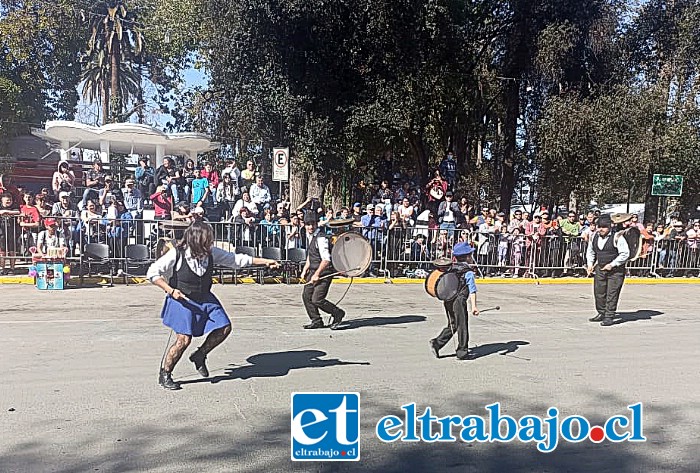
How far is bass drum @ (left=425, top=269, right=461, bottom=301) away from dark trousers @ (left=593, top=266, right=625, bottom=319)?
13.4 ft

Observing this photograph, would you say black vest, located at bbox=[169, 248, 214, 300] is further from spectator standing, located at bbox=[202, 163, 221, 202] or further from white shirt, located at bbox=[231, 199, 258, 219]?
spectator standing, located at bbox=[202, 163, 221, 202]

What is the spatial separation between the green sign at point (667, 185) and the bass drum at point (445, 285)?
559 inches

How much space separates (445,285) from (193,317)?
2.94 meters

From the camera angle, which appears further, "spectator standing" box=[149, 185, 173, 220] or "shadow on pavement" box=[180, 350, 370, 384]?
"spectator standing" box=[149, 185, 173, 220]

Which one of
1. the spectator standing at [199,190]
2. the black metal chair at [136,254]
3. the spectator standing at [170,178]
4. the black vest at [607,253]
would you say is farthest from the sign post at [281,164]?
the black vest at [607,253]

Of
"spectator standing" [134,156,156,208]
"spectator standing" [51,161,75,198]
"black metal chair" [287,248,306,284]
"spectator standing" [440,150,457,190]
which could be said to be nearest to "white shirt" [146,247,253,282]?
"black metal chair" [287,248,306,284]

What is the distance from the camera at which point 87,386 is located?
6.51 m

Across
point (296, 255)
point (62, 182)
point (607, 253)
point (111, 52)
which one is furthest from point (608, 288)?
point (111, 52)

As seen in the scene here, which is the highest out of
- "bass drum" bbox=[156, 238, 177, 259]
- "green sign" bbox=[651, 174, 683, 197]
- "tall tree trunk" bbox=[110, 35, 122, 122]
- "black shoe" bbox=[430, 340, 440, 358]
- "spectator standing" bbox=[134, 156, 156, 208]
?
"tall tree trunk" bbox=[110, 35, 122, 122]

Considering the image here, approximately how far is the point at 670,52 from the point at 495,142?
777cm

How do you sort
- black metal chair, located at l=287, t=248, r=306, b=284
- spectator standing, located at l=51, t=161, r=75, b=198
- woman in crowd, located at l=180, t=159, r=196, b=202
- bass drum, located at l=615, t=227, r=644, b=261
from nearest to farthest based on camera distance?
bass drum, located at l=615, t=227, r=644, b=261 → black metal chair, located at l=287, t=248, r=306, b=284 → spectator standing, located at l=51, t=161, r=75, b=198 → woman in crowd, located at l=180, t=159, r=196, b=202

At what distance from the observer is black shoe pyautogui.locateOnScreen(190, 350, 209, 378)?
679 cm

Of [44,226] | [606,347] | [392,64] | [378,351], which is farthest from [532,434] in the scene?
[392,64]

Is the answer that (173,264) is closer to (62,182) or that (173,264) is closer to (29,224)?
(29,224)
